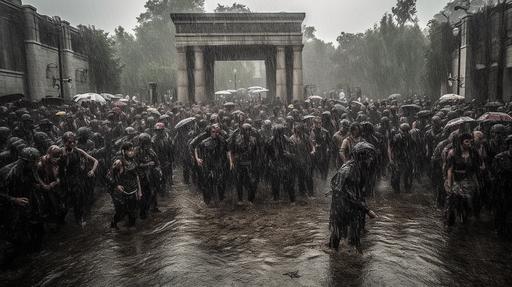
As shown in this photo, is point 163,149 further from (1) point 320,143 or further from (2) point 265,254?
(2) point 265,254

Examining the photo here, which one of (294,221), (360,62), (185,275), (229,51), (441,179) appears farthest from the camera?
(360,62)

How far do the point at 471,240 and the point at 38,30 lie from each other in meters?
28.8

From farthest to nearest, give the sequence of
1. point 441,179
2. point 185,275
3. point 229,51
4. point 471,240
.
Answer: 1. point 229,51
2. point 441,179
3. point 471,240
4. point 185,275

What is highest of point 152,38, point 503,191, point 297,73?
point 152,38

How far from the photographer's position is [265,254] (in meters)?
6.33

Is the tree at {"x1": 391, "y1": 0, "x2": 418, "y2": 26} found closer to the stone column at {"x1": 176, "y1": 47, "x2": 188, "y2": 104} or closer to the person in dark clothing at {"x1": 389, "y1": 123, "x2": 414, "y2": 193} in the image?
the stone column at {"x1": 176, "y1": 47, "x2": 188, "y2": 104}

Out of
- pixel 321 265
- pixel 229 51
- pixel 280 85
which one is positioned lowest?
pixel 321 265

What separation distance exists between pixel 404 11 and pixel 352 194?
4580 centimetres

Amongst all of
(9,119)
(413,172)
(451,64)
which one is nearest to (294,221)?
(413,172)

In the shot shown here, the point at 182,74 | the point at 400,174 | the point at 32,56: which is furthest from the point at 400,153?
the point at 32,56

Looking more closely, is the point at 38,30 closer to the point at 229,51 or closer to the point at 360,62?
the point at 229,51

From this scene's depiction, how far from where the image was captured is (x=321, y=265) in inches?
230

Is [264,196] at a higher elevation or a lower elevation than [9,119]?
lower

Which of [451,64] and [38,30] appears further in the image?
[451,64]
